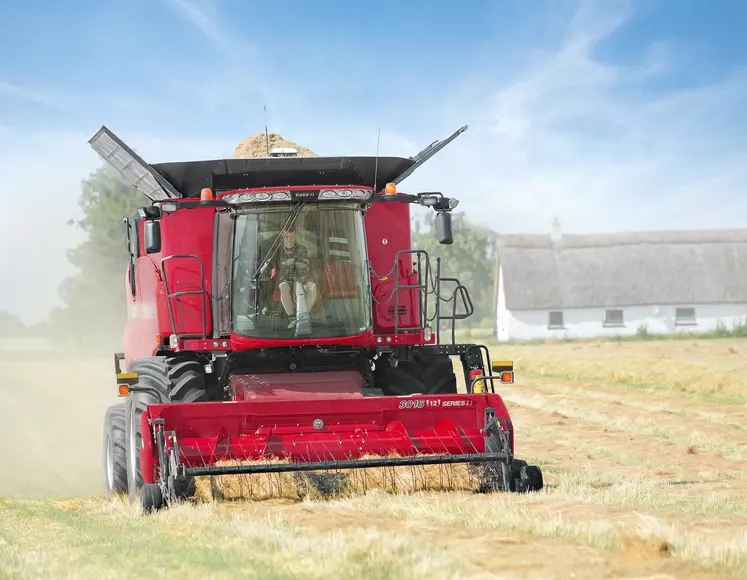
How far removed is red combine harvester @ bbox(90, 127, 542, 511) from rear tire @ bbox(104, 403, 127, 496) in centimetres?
2

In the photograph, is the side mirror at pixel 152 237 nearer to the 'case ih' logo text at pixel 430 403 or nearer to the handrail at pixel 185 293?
the handrail at pixel 185 293

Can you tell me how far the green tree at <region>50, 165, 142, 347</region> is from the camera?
45438mm

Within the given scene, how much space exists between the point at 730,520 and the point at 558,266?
56224mm

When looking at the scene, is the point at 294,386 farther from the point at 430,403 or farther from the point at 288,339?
the point at 430,403

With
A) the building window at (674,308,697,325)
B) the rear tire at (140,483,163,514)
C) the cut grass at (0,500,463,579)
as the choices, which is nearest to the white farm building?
the building window at (674,308,697,325)

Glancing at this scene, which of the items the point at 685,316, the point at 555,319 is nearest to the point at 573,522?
the point at 555,319

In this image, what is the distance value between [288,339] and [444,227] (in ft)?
5.48

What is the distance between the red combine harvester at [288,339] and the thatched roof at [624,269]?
49.8 metres

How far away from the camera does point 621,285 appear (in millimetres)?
60562

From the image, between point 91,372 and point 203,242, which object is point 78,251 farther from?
point 203,242

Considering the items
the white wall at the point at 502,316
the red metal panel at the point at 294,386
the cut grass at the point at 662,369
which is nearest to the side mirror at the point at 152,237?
the red metal panel at the point at 294,386

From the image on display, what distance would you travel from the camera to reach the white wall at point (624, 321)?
58781 millimetres

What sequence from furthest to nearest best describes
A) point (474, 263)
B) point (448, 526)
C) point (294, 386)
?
point (474, 263)
point (294, 386)
point (448, 526)

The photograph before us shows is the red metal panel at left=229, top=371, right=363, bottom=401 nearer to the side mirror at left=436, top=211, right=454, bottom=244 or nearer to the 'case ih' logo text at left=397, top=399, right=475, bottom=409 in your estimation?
the 'case ih' logo text at left=397, top=399, right=475, bottom=409
